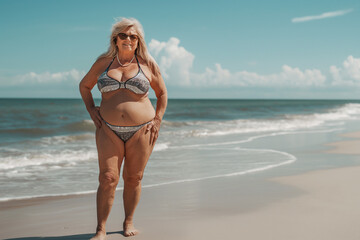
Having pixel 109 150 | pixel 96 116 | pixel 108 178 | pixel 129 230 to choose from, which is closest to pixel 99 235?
pixel 129 230

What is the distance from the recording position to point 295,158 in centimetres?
899

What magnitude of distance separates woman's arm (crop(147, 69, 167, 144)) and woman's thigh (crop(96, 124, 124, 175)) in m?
0.33

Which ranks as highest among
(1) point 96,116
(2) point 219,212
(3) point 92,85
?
(3) point 92,85

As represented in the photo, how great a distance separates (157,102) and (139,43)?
1.98 feet

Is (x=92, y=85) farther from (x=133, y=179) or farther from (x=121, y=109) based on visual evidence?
(x=133, y=179)

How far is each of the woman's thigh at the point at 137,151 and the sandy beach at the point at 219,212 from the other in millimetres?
747

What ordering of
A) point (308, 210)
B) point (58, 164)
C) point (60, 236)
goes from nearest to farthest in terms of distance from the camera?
1. point (60, 236)
2. point (308, 210)
3. point (58, 164)

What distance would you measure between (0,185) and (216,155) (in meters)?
5.12

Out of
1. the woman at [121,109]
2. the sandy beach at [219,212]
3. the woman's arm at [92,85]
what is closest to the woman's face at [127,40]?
the woman at [121,109]

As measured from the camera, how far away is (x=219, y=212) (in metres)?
4.65

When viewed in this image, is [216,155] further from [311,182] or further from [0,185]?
[0,185]

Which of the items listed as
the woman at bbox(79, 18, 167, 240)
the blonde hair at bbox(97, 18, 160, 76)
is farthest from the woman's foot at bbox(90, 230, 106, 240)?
the blonde hair at bbox(97, 18, 160, 76)

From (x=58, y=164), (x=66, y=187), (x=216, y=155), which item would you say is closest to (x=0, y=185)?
(x=66, y=187)

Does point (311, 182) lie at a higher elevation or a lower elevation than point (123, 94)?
lower
